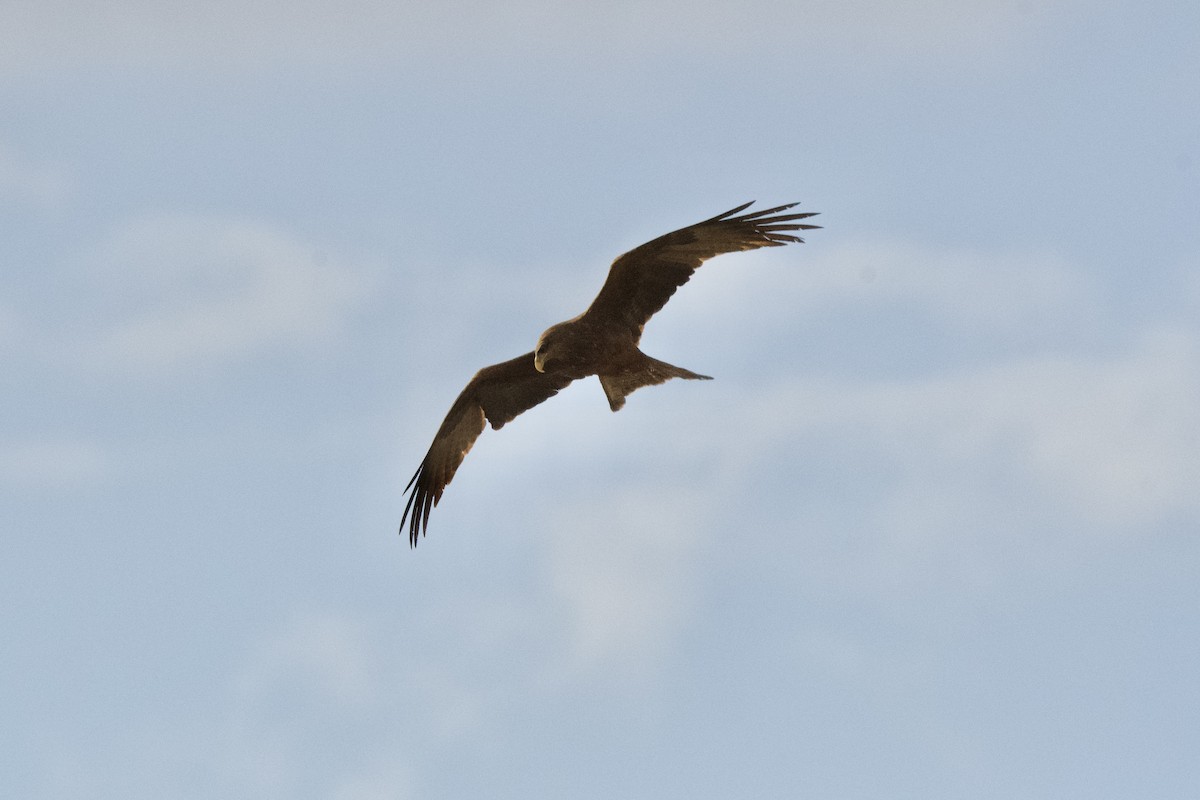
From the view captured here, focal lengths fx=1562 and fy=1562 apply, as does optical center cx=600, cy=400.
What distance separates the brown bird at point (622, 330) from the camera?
13945 millimetres

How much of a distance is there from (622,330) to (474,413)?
8.65 ft

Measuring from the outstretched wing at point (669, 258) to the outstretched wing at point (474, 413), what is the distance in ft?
4.90

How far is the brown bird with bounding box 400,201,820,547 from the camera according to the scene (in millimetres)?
13945

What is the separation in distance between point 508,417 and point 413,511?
1621mm

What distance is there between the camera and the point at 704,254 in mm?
14164

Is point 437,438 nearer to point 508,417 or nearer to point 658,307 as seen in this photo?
point 508,417

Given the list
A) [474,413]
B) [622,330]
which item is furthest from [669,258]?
[474,413]

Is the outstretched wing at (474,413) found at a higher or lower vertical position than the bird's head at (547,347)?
higher

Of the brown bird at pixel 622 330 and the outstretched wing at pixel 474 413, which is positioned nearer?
the brown bird at pixel 622 330

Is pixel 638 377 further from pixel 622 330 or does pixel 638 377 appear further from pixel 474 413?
pixel 474 413

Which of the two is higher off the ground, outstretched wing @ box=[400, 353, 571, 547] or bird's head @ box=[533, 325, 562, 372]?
outstretched wing @ box=[400, 353, 571, 547]

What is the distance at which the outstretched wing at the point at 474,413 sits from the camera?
1593 cm

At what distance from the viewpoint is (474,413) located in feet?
54.2

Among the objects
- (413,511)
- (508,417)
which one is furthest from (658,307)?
(413,511)
